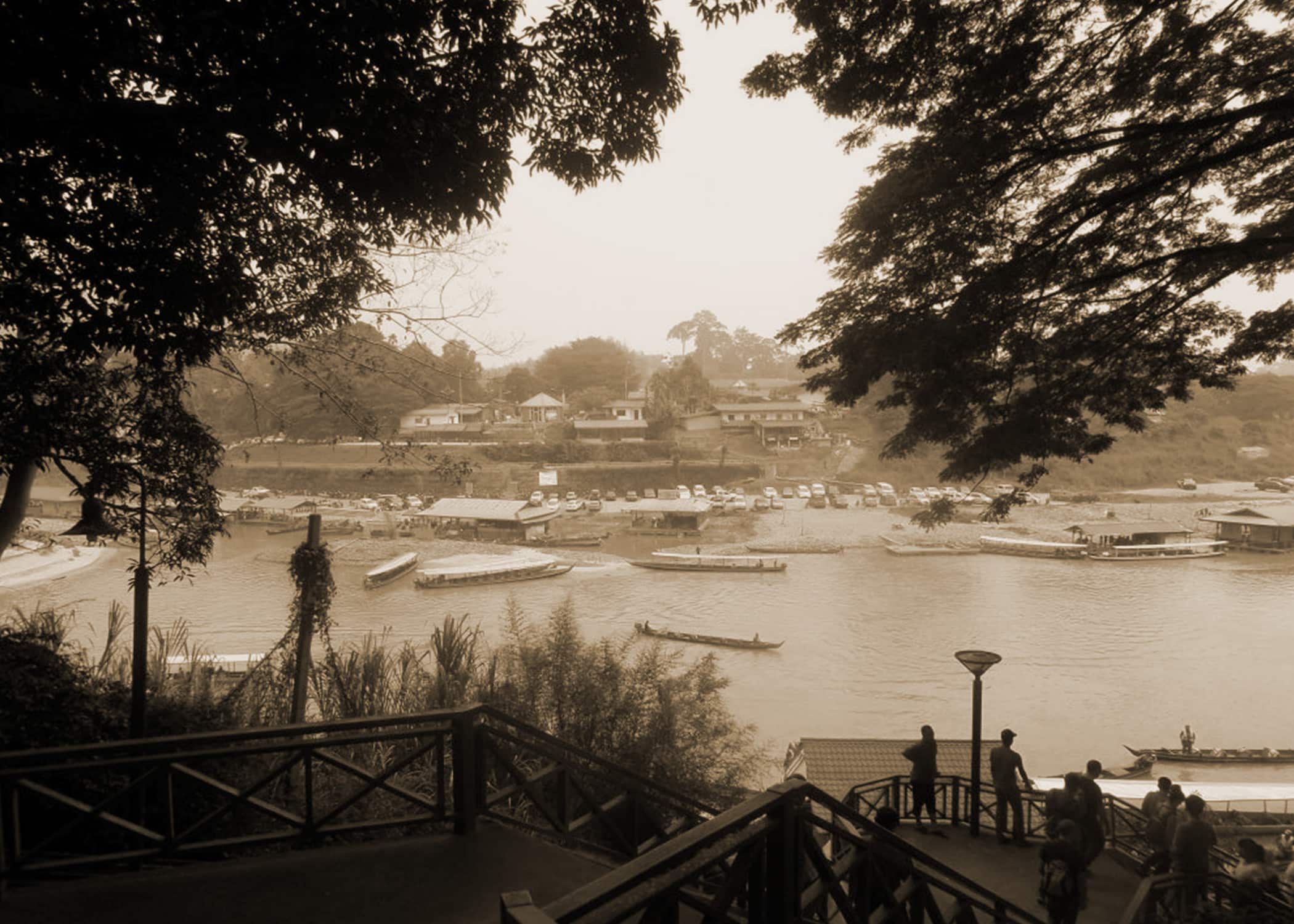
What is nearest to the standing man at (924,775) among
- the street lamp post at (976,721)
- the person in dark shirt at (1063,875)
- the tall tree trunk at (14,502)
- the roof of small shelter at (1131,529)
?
the street lamp post at (976,721)

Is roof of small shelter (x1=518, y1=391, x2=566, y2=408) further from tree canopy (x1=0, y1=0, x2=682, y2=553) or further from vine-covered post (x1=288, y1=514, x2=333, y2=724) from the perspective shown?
tree canopy (x1=0, y1=0, x2=682, y2=553)

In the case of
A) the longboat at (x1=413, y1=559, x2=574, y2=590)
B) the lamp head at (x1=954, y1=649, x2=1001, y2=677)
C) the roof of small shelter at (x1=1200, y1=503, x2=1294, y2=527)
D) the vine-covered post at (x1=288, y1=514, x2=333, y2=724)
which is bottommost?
the longboat at (x1=413, y1=559, x2=574, y2=590)

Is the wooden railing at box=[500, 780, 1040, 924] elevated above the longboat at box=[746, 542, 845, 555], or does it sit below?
above

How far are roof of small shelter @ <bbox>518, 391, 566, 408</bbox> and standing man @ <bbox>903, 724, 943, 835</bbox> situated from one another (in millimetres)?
33490

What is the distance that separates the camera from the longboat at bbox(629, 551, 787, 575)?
21.0 meters

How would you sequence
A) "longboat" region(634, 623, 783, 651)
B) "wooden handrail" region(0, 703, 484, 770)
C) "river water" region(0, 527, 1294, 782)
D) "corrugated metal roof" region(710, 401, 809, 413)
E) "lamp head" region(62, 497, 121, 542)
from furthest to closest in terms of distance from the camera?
1. "corrugated metal roof" region(710, 401, 809, 413)
2. "longboat" region(634, 623, 783, 651)
3. "river water" region(0, 527, 1294, 782)
4. "lamp head" region(62, 497, 121, 542)
5. "wooden handrail" region(0, 703, 484, 770)

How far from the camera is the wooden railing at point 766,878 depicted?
1.19 m

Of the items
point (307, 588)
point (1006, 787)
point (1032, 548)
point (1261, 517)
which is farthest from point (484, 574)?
point (1261, 517)

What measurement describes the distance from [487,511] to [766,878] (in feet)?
84.2

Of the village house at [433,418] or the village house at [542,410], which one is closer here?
the village house at [433,418]

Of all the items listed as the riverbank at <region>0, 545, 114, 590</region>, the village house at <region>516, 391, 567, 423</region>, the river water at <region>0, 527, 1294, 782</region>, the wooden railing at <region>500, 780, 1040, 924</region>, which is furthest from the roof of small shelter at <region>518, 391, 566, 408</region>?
the wooden railing at <region>500, 780, 1040, 924</region>

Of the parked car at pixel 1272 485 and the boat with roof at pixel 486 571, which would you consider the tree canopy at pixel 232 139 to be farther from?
the parked car at pixel 1272 485

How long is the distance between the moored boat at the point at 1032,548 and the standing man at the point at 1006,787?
69.7ft

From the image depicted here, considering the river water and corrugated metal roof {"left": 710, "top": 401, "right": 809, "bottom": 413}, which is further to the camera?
corrugated metal roof {"left": 710, "top": 401, "right": 809, "bottom": 413}
